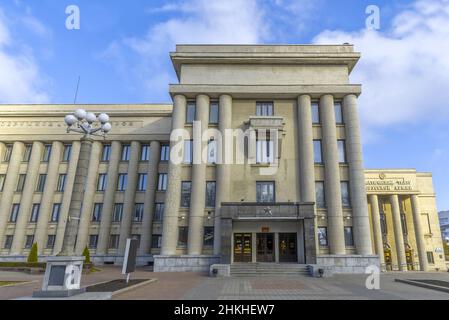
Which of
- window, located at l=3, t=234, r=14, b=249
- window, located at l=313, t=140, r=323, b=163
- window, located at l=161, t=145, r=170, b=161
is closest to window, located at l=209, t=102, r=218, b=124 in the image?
window, located at l=313, t=140, r=323, b=163

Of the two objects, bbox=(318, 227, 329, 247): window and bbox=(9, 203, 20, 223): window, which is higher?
bbox=(9, 203, 20, 223): window

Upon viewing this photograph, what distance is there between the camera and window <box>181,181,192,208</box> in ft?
84.8

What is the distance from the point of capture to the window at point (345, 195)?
83.5 ft

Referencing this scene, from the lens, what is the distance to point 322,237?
973 inches

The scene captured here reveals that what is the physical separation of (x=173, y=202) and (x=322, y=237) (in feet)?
43.0

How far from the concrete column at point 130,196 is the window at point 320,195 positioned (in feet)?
67.0

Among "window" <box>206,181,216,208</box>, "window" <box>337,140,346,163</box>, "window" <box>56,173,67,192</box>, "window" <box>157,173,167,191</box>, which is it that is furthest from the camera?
"window" <box>56,173,67,192</box>

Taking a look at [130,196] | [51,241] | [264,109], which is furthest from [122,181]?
[264,109]

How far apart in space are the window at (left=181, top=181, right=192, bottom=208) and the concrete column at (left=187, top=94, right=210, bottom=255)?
751 millimetres

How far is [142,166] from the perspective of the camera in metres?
35.3

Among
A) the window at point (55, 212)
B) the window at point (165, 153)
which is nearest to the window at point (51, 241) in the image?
the window at point (55, 212)

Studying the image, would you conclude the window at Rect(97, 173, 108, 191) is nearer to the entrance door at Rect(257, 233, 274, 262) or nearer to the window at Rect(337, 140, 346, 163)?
the entrance door at Rect(257, 233, 274, 262)
